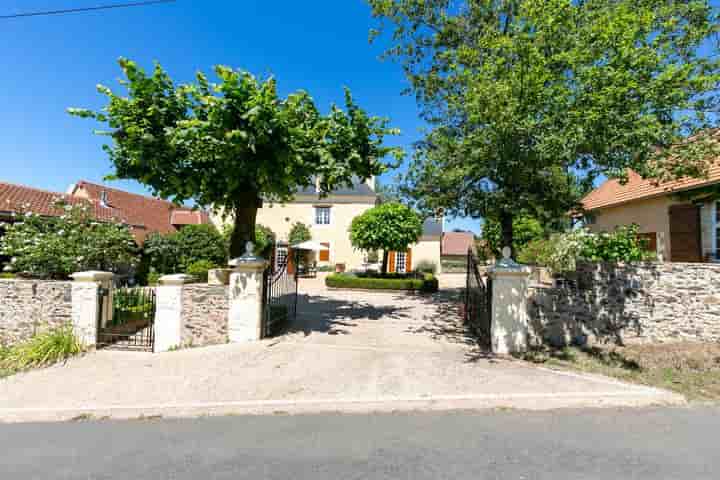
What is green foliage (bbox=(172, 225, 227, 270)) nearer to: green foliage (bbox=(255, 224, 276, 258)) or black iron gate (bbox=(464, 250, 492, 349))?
green foliage (bbox=(255, 224, 276, 258))

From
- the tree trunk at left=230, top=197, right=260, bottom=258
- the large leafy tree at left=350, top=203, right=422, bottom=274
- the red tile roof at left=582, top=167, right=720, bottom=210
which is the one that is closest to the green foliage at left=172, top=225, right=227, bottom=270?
the large leafy tree at left=350, top=203, right=422, bottom=274

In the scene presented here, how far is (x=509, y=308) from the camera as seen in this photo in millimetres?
5926

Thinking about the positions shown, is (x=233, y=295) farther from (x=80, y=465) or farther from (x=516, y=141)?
(x=516, y=141)

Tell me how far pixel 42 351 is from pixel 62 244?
3.65 m

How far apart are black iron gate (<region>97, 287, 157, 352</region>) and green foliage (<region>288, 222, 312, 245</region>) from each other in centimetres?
1615

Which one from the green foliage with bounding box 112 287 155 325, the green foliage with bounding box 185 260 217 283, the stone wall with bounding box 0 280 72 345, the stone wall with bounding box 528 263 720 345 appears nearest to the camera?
the stone wall with bounding box 528 263 720 345

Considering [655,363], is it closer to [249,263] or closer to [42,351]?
[249,263]

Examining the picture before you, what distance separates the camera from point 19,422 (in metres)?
4.09

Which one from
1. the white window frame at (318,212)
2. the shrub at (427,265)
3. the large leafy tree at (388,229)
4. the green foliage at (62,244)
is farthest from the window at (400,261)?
the green foliage at (62,244)

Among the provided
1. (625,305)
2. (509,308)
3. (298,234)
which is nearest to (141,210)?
(298,234)

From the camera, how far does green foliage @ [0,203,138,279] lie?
327 inches

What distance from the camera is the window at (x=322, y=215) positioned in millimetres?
24750

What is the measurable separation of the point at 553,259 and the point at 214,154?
8675 millimetres

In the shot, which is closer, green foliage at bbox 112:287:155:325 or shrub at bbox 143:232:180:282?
green foliage at bbox 112:287:155:325
